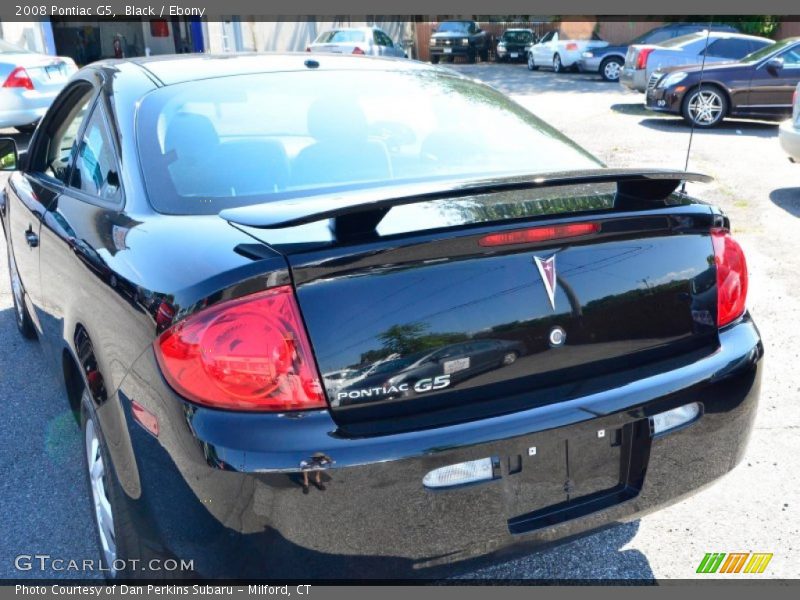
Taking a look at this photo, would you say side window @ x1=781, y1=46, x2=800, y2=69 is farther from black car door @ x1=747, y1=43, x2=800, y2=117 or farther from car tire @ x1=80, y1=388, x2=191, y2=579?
car tire @ x1=80, y1=388, x2=191, y2=579

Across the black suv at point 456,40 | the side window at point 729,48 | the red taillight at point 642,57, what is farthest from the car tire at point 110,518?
the black suv at point 456,40

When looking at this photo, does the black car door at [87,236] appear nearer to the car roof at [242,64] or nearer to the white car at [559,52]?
the car roof at [242,64]

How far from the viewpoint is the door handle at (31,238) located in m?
3.30

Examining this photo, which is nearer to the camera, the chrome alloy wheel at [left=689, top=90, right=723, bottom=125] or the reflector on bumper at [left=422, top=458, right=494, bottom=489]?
the reflector on bumper at [left=422, top=458, right=494, bottom=489]

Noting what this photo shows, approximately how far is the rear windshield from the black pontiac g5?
18mm

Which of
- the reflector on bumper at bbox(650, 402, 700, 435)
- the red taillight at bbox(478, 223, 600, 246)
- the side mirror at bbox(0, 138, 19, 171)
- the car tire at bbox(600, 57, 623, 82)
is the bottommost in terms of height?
the car tire at bbox(600, 57, 623, 82)

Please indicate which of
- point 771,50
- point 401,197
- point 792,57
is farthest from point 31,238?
point 771,50

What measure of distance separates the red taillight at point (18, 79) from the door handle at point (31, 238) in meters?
8.63

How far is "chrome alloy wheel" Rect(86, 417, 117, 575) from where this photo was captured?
8.31 ft

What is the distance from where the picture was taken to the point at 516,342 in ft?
6.70

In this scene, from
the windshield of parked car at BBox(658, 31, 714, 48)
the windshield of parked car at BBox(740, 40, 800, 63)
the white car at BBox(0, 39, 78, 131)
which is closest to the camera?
the white car at BBox(0, 39, 78, 131)

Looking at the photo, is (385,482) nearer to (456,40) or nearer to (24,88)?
(24,88)

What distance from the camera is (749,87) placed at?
13.2 meters

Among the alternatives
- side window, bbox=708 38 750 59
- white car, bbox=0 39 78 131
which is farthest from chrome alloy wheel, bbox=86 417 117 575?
side window, bbox=708 38 750 59
